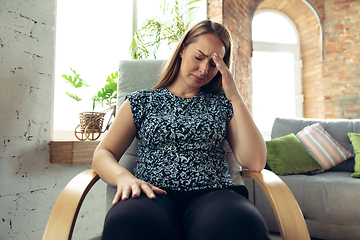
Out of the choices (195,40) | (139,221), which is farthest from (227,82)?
(139,221)

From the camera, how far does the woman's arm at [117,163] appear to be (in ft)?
2.56

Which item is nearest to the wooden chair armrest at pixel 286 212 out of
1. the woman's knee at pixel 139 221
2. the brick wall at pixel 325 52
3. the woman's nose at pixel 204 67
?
the woman's knee at pixel 139 221

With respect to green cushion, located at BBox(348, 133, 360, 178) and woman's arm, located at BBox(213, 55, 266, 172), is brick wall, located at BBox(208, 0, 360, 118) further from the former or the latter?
woman's arm, located at BBox(213, 55, 266, 172)

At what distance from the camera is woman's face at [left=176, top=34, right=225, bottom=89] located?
106 cm

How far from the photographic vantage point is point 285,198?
790mm

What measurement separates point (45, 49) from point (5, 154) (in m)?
0.63

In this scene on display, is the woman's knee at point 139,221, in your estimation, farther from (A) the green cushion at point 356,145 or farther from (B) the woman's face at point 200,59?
(A) the green cushion at point 356,145

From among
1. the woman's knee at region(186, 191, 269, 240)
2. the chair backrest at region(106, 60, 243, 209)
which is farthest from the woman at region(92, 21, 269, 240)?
the chair backrest at region(106, 60, 243, 209)

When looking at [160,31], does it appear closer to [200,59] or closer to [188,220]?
[200,59]

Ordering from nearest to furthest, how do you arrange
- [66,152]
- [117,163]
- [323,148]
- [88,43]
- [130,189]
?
[130,189] < [117,163] < [66,152] < [323,148] < [88,43]

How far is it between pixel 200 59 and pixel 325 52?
3.73 meters

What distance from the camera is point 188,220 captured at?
76cm

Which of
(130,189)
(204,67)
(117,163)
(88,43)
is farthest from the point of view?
(88,43)

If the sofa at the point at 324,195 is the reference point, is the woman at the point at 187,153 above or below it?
above
